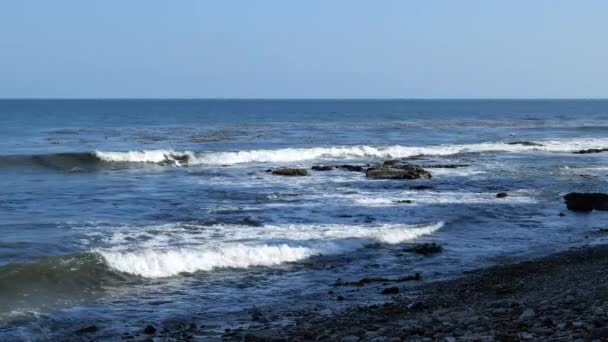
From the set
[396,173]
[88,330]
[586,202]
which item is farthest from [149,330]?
[396,173]

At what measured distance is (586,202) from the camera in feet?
71.3

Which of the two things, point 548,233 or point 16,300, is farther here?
point 548,233

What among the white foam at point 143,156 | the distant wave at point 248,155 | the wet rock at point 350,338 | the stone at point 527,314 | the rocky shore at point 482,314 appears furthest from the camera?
the white foam at point 143,156

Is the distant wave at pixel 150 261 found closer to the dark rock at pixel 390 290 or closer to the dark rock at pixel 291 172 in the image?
the dark rock at pixel 390 290

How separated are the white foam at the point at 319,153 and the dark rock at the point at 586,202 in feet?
65.0

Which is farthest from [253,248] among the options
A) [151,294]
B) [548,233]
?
[548,233]

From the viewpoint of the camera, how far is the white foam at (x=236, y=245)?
13688 mm

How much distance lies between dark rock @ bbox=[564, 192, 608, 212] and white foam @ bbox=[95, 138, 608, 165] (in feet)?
65.0

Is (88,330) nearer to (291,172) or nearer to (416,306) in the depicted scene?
(416,306)

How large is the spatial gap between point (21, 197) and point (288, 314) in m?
14.9

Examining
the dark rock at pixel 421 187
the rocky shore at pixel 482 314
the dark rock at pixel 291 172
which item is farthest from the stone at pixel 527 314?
the dark rock at pixel 291 172

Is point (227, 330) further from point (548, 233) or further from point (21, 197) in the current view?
point (21, 197)

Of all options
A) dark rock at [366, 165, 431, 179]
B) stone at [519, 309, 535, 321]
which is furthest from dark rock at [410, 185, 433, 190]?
stone at [519, 309, 535, 321]

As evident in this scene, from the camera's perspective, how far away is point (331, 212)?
2078 centimetres
